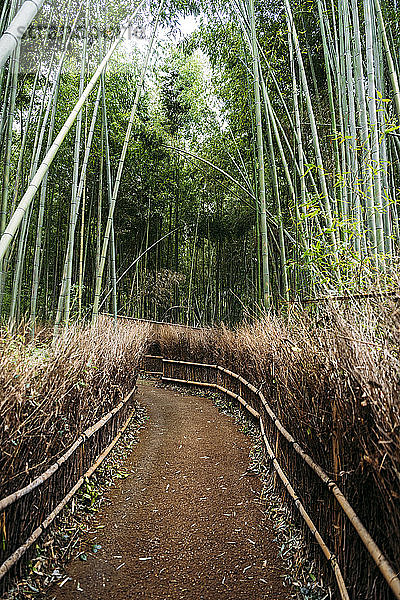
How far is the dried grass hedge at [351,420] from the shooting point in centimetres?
130

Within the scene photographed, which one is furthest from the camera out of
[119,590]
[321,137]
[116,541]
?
[321,137]

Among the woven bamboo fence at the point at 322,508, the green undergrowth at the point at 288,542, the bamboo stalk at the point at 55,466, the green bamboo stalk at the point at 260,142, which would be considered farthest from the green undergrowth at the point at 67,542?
the green bamboo stalk at the point at 260,142

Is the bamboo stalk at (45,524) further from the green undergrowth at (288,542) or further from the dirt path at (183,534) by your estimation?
the green undergrowth at (288,542)

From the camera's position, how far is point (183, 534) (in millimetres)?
2492

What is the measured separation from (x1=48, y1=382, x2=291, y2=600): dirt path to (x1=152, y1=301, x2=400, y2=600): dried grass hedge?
372 millimetres

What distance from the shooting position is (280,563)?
2.15 metres

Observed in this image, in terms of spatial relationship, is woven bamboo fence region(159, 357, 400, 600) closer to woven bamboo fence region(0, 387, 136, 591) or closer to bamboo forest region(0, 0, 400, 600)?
bamboo forest region(0, 0, 400, 600)

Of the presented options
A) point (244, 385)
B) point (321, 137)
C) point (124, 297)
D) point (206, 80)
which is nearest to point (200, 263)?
point (124, 297)

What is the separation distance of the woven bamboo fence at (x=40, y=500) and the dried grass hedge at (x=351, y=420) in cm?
115

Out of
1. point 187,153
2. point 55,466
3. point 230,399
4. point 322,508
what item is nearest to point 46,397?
point 55,466

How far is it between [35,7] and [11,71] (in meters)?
1.54

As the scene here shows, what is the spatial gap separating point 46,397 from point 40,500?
0.44 m

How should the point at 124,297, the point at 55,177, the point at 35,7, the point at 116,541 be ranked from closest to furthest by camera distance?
the point at 35,7, the point at 116,541, the point at 55,177, the point at 124,297

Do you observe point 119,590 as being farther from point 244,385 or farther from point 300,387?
point 244,385
